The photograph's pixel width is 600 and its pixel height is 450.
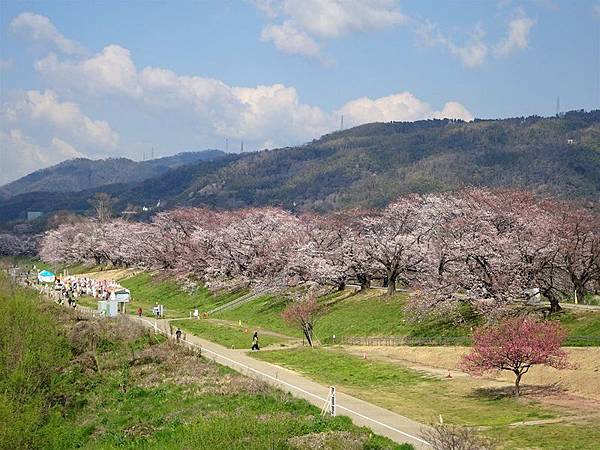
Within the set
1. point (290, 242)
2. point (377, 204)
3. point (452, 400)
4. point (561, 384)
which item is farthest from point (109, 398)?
point (377, 204)

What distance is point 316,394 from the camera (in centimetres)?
3192

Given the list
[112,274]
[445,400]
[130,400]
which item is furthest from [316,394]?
[112,274]

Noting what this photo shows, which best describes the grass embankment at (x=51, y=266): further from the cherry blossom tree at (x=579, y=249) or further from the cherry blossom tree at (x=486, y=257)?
the cherry blossom tree at (x=579, y=249)

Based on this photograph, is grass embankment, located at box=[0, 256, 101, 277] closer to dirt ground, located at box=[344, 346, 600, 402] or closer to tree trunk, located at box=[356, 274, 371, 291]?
tree trunk, located at box=[356, 274, 371, 291]

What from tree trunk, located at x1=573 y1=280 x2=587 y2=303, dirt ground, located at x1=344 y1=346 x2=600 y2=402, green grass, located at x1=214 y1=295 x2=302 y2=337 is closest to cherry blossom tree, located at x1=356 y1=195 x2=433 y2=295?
green grass, located at x1=214 y1=295 x2=302 y2=337

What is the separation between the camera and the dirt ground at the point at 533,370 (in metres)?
29.6

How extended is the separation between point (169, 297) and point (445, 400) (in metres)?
55.8

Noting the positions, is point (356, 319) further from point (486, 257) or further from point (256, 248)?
point (256, 248)

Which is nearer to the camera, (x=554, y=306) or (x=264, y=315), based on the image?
(x=554, y=306)

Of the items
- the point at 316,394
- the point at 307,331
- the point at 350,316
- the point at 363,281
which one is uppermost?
the point at 363,281

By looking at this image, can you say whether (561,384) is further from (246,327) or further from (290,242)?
(290,242)

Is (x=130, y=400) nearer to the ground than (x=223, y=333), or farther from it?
nearer to the ground

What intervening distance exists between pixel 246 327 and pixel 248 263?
19496 millimetres

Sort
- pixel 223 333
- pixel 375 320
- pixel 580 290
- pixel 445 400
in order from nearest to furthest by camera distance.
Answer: pixel 445 400 → pixel 580 290 → pixel 375 320 → pixel 223 333
